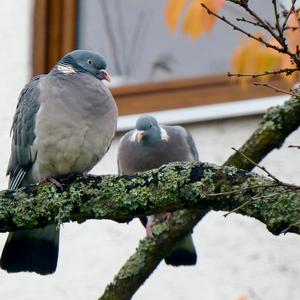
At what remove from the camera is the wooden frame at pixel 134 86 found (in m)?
7.07

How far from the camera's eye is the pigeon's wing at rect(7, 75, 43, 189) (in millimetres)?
4703

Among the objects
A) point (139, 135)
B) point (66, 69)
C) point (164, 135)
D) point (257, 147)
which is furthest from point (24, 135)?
point (164, 135)

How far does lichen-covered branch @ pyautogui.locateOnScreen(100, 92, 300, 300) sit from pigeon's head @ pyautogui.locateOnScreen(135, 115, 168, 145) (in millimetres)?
1480

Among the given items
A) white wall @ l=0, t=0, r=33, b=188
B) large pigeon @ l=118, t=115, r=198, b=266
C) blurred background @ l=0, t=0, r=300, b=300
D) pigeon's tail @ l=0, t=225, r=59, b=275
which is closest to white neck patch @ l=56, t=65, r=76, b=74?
pigeon's tail @ l=0, t=225, r=59, b=275

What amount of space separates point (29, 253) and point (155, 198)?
0.95 m

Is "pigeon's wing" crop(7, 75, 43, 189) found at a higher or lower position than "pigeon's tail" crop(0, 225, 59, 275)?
higher

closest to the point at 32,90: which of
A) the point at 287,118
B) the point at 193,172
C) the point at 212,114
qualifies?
the point at 287,118

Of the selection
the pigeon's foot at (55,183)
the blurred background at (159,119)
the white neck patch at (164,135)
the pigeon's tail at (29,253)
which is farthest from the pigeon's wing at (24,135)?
the blurred background at (159,119)

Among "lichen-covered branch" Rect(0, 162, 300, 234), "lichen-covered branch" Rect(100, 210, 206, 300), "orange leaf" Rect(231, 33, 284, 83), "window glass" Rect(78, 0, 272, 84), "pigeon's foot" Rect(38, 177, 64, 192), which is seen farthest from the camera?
"window glass" Rect(78, 0, 272, 84)

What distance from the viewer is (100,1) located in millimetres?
7215

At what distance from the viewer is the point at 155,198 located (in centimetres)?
370

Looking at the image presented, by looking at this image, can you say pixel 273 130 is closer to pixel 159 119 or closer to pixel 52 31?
pixel 159 119

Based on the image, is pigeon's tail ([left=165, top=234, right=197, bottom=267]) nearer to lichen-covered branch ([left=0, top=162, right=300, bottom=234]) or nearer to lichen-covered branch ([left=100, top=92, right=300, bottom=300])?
lichen-covered branch ([left=100, top=92, right=300, bottom=300])

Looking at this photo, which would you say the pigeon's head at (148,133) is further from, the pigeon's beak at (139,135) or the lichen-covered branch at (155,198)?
the lichen-covered branch at (155,198)
